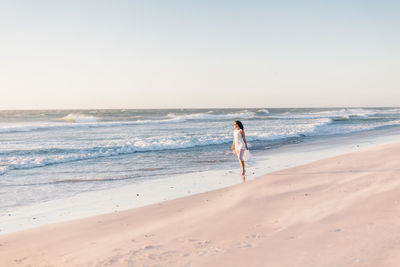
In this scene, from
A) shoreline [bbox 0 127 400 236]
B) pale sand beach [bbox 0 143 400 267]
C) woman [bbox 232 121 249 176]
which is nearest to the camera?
pale sand beach [bbox 0 143 400 267]

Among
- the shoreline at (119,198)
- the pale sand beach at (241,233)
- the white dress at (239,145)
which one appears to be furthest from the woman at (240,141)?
the pale sand beach at (241,233)

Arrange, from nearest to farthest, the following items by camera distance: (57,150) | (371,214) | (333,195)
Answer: (371,214)
(333,195)
(57,150)

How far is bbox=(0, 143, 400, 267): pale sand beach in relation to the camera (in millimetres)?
3510

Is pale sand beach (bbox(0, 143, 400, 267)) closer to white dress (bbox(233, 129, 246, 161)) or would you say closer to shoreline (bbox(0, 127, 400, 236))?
shoreline (bbox(0, 127, 400, 236))

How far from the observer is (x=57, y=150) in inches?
611

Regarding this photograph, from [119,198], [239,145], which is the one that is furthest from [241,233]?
[239,145]

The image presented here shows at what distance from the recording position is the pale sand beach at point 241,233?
11.5 feet

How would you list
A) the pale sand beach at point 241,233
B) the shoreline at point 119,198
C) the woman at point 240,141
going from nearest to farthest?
1. the pale sand beach at point 241,233
2. the shoreline at point 119,198
3. the woman at point 240,141

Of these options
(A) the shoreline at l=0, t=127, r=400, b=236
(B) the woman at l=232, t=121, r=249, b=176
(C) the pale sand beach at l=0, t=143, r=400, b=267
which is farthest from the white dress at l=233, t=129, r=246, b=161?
(C) the pale sand beach at l=0, t=143, r=400, b=267

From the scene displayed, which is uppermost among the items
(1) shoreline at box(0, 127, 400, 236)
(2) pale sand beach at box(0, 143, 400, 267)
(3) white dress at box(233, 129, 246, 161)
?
(3) white dress at box(233, 129, 246, 161)

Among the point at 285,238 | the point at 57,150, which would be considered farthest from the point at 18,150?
the point at 285,238

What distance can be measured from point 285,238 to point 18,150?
15.4 m

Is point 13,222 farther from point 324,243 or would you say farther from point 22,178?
point 324,243

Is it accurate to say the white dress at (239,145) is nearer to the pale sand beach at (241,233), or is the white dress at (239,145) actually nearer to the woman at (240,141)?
the woman at (240,141)
